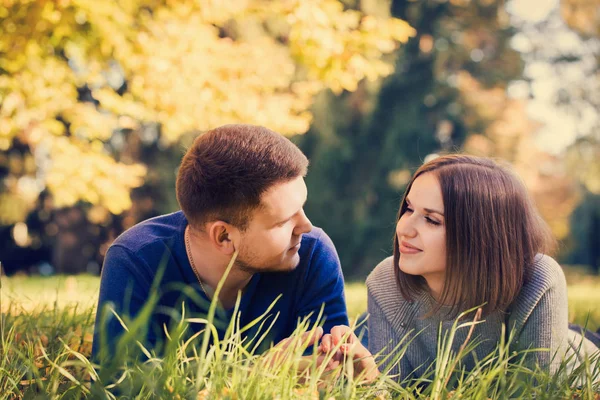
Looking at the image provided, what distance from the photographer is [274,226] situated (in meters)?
2.46

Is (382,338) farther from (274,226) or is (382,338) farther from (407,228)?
(274,226)

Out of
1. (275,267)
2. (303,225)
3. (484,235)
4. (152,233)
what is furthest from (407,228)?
(152,233)

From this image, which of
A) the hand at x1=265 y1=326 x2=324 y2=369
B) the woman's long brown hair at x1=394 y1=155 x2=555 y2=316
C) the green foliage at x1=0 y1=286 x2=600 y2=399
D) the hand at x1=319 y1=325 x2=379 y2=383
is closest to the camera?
the green foliage at x1=0 y1=286 x2=600 y2=399

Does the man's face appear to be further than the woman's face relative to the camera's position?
No

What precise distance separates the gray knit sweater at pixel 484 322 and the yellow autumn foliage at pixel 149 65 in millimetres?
2401

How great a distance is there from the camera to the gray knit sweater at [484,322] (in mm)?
2566

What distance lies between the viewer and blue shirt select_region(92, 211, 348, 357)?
242cm

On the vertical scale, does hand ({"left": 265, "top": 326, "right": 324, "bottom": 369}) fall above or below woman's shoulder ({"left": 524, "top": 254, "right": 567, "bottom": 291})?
below

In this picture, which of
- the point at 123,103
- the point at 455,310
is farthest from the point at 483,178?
the point at 123,103

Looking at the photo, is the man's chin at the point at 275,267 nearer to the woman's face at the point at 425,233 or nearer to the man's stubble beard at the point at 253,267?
the man's stubble beard at the point at 253,267

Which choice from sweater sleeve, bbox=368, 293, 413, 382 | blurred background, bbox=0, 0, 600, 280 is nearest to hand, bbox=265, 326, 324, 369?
sweater sleeve, bbox=368, 293, 413, 382

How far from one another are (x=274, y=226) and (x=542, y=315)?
110cm

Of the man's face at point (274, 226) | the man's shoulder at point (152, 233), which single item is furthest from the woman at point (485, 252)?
the man's shoulder at point (152, 233)

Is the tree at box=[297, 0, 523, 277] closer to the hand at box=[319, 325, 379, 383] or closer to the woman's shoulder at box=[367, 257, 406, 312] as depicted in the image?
the woman's shoulder at box=[367, 257, 406, 312]
